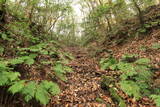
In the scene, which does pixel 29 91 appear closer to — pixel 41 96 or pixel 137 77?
pixel 41 96

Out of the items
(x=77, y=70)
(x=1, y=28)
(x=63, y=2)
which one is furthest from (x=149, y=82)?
(x=63, y=2)

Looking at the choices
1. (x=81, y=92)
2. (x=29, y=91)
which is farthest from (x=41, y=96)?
(x=81, y=92)

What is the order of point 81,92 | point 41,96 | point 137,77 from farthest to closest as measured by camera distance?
point 81,92 < point 137,77 < point 41,96

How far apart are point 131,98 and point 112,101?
51 cm

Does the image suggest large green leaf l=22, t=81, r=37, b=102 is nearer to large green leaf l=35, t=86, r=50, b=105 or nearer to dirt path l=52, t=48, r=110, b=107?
large green leaf l=35, t=86, r=50, b=105

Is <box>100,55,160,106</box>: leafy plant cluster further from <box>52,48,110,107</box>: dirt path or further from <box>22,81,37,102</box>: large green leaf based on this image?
<box>22,81,37,102</box>: large green leaf

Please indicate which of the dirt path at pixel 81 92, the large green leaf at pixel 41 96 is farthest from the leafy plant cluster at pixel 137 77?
the large green leaf at pixel 41 96

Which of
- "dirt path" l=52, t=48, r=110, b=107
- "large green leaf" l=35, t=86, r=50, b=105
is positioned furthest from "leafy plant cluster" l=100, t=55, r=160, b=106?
"large green leaf" l=35, t=86, r=50, b=105

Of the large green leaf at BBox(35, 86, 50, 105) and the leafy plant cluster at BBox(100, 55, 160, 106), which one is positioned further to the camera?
the leafy plant cluster at BBox(100, 55, 160, 106)

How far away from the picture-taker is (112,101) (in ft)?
10.7

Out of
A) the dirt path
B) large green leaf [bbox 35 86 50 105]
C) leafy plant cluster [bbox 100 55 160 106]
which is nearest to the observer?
large green leaf [bbox 35 86 50 105]

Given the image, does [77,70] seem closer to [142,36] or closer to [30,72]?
[30,72]

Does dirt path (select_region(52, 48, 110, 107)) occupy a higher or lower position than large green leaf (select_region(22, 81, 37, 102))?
lower

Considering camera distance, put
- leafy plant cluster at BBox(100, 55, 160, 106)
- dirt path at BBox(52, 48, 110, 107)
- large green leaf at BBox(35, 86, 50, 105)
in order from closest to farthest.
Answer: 1. large green leaf at BBox(35, 86, 50, 105)
2. leafy plant cluster at BBox(100, 55, 160, 106)
3. dirt path at BBox(52, 48, 110, 107)
